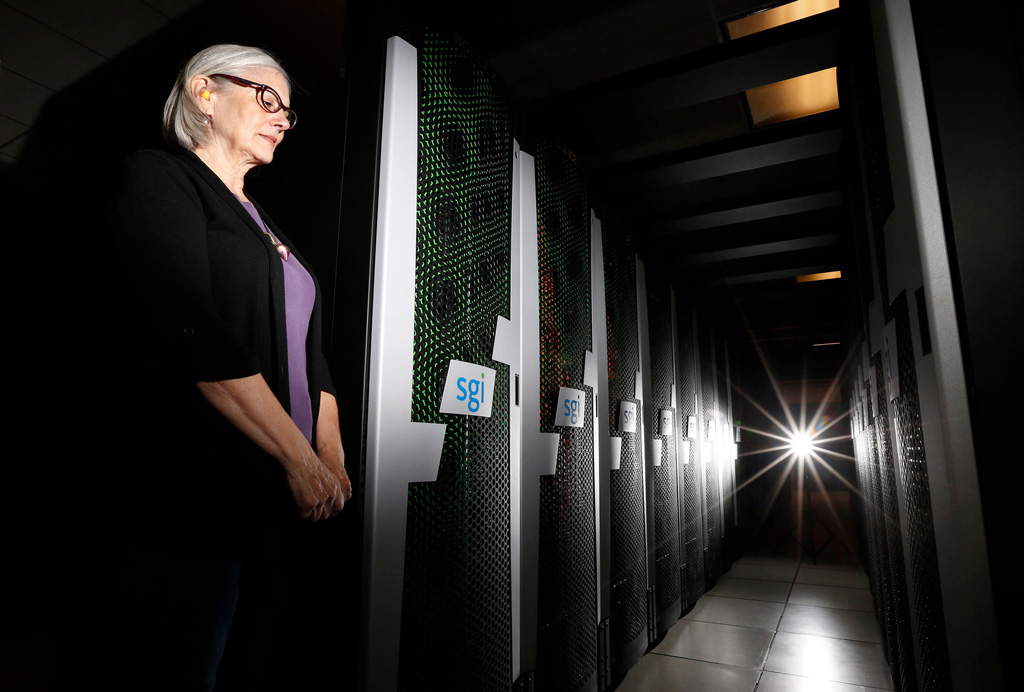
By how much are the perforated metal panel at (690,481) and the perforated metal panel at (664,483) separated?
0.23m

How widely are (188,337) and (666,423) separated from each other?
297 cm

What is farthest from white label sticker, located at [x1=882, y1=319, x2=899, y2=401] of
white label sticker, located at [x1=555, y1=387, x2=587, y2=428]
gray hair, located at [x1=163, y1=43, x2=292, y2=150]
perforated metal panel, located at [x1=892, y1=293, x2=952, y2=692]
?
gray hair, located at [x1=163, y1=43, x2=292, y2=150]

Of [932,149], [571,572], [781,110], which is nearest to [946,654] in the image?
[932,149]

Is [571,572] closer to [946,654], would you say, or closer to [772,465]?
[946,654]

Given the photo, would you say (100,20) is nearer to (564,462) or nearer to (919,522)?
(564,462)

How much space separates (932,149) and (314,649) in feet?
→ 5.34

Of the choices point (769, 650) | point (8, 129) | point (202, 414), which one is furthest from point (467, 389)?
point (769, 650)

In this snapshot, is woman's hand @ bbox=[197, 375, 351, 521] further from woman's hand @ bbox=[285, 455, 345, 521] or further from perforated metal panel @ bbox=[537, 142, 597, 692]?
perforated metal panel @ bbox=[537, 142, 597, 692]

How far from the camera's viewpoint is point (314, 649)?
121 cm

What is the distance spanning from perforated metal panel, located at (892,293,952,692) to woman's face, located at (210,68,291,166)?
155 cm

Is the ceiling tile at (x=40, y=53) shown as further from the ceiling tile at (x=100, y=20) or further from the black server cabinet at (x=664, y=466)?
the black server cabinet at (x=664, y=466)

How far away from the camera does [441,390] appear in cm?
142

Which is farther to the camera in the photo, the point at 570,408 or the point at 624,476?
the point at 624,476

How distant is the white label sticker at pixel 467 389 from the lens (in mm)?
1439
